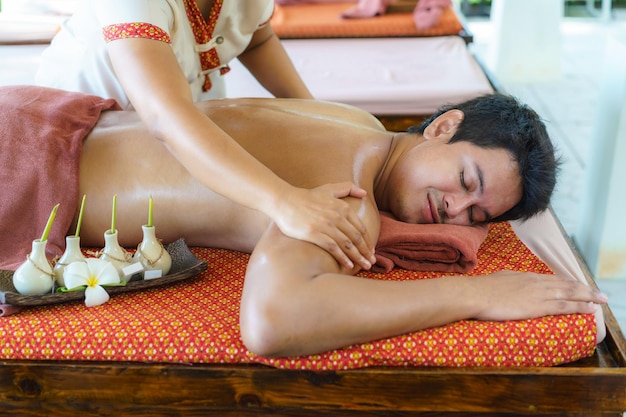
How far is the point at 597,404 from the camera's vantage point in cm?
164

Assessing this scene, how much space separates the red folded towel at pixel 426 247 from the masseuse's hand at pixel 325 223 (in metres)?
0.20

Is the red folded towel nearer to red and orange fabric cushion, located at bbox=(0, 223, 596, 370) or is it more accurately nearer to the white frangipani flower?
red and orange fabric cushion, located at bbox=(0, 223, 596, 370)

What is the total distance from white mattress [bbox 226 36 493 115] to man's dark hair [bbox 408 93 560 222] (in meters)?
1.09

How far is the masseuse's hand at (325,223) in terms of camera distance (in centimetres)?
163

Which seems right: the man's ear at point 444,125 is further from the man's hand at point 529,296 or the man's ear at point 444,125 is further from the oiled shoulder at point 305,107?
the man's hand at point 529,296

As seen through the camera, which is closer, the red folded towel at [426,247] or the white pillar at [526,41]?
the red folded towel at [426,247]

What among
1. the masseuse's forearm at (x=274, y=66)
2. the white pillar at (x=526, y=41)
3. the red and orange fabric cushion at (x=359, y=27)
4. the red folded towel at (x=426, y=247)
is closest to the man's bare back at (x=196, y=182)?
the red folded towel at (x=426, y=247)

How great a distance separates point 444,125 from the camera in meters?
2.10

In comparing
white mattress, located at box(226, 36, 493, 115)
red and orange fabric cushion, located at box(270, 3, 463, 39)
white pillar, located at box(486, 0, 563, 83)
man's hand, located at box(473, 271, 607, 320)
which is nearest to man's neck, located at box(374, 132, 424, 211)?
man's hand, located at box(473, 271, 607, 320)

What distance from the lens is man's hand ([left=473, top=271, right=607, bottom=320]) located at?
66.8 inches

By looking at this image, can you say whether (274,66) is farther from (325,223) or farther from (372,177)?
(325,223)

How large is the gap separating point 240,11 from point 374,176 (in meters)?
0.70

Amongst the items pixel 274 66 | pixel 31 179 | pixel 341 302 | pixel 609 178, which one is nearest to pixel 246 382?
pixel 341 302

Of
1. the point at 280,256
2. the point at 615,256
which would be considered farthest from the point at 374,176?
the point at 615,256
